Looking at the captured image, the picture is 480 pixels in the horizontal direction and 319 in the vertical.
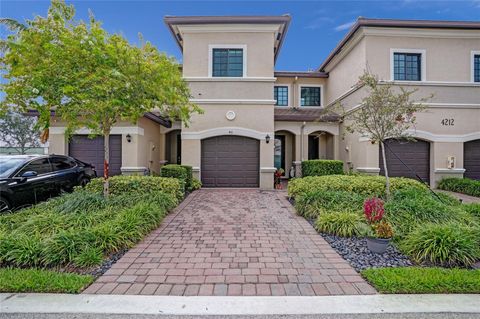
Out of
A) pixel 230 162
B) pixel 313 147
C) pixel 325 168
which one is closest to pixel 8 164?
pixel 230 162

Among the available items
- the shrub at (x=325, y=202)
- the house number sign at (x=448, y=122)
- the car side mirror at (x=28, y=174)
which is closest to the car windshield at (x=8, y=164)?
the car side mirror at (x=28, y=174)

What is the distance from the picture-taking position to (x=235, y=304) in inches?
117

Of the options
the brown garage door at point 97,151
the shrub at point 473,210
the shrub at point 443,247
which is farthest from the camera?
the brown garage door at point 97,151

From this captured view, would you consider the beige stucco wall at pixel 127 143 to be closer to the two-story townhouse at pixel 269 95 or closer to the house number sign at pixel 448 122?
the two-story townhouse at pixel 269 95

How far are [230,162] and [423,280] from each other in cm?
940

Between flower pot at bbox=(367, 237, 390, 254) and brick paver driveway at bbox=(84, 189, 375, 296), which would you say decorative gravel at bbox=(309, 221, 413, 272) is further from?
brick paver driveway at bbox=(84, 189, 375, 296)

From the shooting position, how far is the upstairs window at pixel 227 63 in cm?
1206

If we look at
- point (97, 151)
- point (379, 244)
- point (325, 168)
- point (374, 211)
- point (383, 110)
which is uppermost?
point (383, 110)

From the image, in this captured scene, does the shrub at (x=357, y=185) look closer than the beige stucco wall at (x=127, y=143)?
Yes

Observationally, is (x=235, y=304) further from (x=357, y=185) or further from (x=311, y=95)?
(x=311, y=95)

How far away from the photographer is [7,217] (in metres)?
5.52

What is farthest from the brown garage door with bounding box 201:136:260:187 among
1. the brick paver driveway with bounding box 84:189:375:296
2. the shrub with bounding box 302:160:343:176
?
the brick paver driveway with bounding box 84:189:375:296

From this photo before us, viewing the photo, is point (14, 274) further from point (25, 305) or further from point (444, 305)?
point (444, 305)

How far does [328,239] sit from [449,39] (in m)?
12.6
